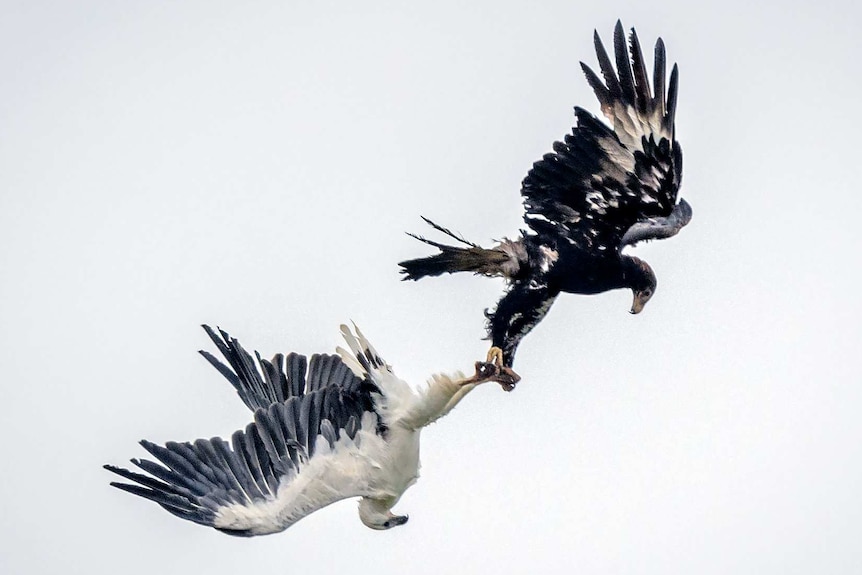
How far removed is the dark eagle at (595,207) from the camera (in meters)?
13.7

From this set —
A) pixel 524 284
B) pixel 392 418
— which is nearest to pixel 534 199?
pixel 524 284

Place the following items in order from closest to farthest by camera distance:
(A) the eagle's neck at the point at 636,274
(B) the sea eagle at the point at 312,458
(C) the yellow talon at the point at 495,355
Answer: (B) the sea eagle at the point at 312,458
(C) the yellow talon at the point at 495,355
(A) the eagle's neck at the point at 636,274

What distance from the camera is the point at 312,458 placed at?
1350 cm

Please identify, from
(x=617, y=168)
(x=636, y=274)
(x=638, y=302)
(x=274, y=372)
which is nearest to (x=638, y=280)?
(x=636, y=274)

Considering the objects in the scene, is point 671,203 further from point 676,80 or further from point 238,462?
point 238,462

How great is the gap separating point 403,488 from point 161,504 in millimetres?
1722

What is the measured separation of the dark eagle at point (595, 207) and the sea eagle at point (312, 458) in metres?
0.80

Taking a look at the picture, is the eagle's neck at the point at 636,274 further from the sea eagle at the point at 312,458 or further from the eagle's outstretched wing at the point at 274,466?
the eagle's outstretched wing at the point at 274,466

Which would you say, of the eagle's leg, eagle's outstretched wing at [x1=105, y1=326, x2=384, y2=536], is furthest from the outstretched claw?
eagle's outstretched wing at [x1=105, y1=326, x2=384, y2=536]

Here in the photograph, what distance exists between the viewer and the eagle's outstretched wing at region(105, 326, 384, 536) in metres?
13.5

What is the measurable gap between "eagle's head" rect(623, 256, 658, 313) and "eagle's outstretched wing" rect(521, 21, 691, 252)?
305mm

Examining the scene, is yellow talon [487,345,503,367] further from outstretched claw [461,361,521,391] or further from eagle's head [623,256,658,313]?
eagle's head [623,256,658,313]

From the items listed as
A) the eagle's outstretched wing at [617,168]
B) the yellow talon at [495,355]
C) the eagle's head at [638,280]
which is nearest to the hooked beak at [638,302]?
the eagle's head at [638,280]

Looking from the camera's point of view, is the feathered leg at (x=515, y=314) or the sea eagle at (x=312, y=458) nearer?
the sea eagle at (x=312, y=458)
